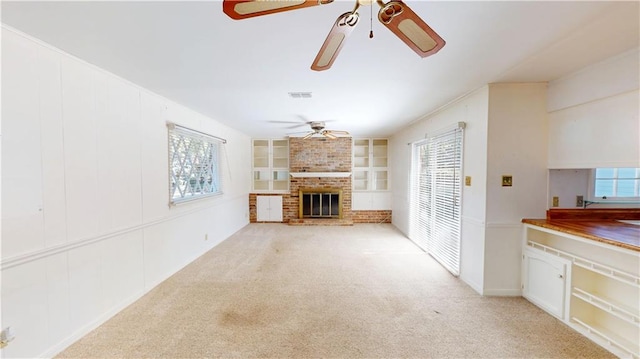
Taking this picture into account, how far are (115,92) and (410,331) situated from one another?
3694mm

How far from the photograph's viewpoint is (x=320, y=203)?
265 inches

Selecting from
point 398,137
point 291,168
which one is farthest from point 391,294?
point 291,168

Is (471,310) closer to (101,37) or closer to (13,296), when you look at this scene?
(13,296)

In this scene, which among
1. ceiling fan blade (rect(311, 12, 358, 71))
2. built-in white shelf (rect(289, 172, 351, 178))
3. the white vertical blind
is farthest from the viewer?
built-in white shelf (rect(289, 172, 351, 178))

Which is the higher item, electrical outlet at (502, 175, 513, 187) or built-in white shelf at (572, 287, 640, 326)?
electrical outlet at (502, 175, 513, 187)

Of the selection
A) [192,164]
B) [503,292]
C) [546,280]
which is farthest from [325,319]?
[192,164]

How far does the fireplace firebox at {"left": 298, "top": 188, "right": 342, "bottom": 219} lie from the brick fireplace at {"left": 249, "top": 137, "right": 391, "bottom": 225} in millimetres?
41

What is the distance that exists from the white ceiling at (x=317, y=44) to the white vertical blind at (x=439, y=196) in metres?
0.90

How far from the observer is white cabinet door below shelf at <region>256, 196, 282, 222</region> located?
6680 mm

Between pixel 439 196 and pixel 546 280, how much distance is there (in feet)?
5.34

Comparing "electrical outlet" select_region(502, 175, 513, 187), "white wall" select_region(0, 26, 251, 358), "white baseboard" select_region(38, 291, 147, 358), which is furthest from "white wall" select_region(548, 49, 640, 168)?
"white baseboard" select_region(38, 291, 147, 358)

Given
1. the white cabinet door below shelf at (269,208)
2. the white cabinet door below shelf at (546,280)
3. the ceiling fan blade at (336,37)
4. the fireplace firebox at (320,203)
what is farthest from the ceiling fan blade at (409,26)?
the white cabinet door below shelf at (269,208)

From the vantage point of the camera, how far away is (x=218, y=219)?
4.74 meters

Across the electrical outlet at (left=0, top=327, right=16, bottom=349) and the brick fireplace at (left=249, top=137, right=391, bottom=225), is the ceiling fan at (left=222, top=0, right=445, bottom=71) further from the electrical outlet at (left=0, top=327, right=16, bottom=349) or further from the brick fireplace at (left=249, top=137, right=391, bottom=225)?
the brick fireplace at (left=249, top=137, right=391, bottom=225)
